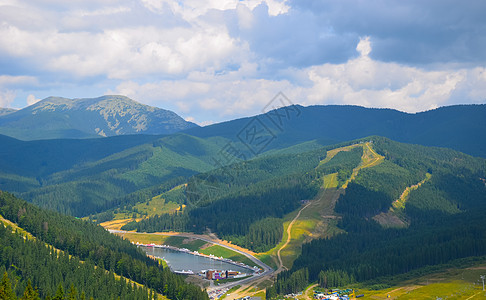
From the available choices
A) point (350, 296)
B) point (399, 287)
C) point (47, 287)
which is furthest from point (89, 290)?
point (399, 287)

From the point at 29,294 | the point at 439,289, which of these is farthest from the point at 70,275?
the point at 439,289

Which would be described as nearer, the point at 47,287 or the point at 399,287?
the point at 47,287

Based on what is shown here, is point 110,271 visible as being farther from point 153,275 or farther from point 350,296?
point 350,296

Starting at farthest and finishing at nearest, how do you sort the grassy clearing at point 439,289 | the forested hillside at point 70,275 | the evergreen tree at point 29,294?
the grassy clearing at point 439,289
the forested hillside at point 70,275
the evergreen tree at point 29,294

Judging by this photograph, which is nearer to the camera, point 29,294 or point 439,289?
point 29,294

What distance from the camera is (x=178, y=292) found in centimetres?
19000

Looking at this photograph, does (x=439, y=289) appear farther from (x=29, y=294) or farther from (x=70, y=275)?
(x=29, y=294)

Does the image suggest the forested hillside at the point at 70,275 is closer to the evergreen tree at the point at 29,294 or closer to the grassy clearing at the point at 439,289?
the evergreen tree at the point at 29,294

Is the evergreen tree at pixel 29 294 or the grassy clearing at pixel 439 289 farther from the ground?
the evergreen tree at pixel 29 294

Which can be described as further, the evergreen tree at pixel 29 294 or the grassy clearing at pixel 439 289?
the grassy clearing at pixel 439 289

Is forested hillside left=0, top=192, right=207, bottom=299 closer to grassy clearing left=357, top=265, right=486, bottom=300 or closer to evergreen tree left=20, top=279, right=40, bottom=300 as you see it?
evergreen tree left=20, top=279, right=40, bottom=300

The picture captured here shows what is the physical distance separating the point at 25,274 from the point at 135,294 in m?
35.1

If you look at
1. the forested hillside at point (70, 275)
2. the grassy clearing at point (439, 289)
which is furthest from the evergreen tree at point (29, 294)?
the grassy clearing at point (439, 289)

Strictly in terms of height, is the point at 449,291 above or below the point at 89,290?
below
